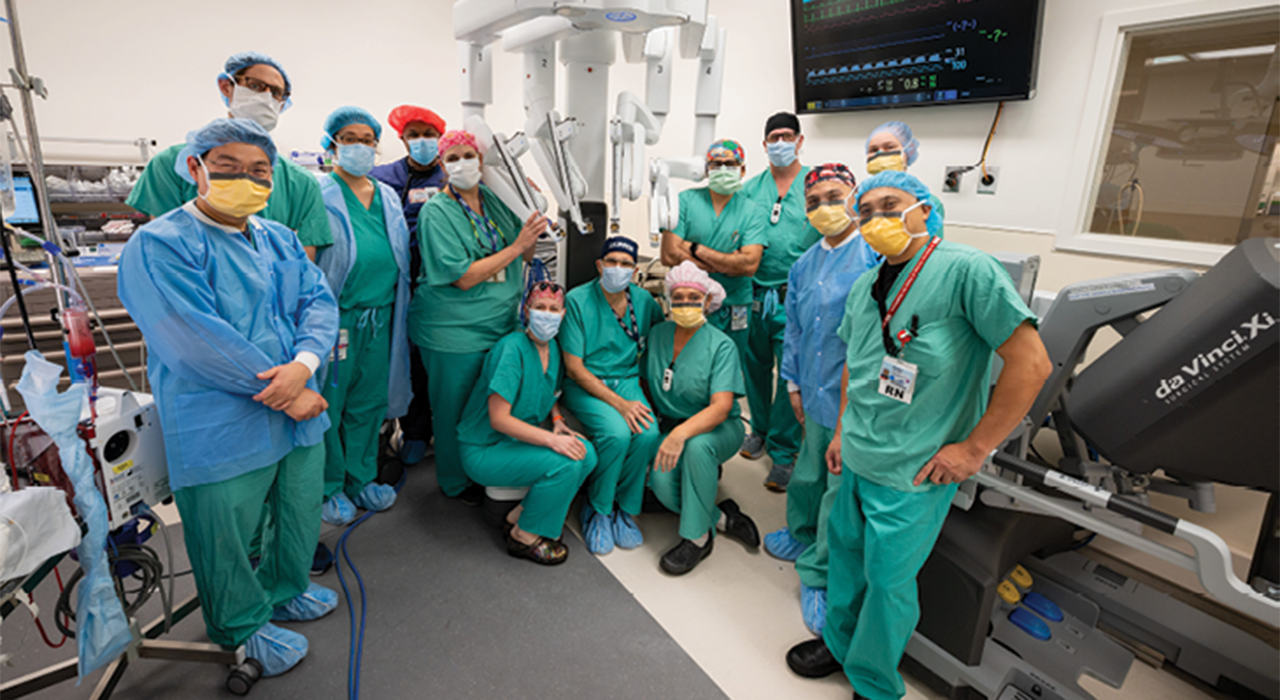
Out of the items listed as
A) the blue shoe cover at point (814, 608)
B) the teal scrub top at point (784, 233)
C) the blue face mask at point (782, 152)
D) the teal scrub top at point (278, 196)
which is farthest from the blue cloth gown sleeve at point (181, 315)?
the blue face mask at point (782, 152)

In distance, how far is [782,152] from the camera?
272 centimetres

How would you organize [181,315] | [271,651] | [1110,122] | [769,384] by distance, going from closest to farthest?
[181,315] → [271,651] → [1110,122] → [769,384]

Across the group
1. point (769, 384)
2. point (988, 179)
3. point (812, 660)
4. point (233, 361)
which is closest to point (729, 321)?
point (769, 384)

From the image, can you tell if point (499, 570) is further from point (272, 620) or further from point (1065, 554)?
point (1065, 554)

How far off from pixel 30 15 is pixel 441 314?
3141 mm

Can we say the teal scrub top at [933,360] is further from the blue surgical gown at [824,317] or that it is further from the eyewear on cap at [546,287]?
the eyewear on cap at [546,287]

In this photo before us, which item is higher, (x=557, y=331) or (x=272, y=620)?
(x=557, y=331)

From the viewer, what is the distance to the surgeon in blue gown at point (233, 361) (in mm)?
1291

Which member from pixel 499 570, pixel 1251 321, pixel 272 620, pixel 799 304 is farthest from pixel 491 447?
pixel 1251 321

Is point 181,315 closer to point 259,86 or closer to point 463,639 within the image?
point 259,86

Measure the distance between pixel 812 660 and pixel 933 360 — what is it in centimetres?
98

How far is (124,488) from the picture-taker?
1.32 metres

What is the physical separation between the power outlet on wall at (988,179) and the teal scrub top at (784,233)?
34.1 inches

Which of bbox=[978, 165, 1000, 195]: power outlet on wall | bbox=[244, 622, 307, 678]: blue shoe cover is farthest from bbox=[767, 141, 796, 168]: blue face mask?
bbox=[244, 622, 307, 678]: blue shoe cover
